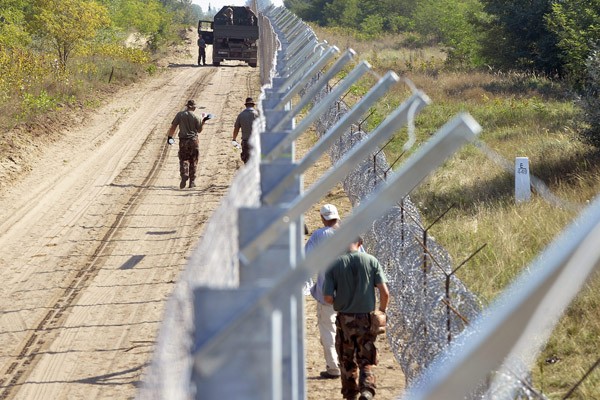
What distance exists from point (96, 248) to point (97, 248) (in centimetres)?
2

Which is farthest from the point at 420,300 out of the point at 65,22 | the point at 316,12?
the point at 316,12

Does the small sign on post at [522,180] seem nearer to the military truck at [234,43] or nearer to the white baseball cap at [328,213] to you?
the white baseball cap at [328,213]

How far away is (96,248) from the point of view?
13.1 meters

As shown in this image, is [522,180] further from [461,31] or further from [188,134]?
[461,31]

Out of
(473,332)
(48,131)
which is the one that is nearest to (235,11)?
(48,131)

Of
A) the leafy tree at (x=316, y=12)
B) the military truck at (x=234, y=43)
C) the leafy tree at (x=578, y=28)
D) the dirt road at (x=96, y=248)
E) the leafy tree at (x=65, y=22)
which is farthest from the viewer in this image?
the leafy tree at (x=316, y=12)

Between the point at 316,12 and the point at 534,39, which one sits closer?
the point at 534,39

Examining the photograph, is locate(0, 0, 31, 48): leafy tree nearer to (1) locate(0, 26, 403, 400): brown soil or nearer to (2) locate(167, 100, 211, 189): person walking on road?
(1) locate(0, 26, 403, 400): brown soil

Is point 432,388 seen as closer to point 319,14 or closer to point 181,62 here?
point 181,62

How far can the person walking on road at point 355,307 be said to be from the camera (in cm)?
730

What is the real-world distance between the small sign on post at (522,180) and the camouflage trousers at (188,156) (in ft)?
18.1

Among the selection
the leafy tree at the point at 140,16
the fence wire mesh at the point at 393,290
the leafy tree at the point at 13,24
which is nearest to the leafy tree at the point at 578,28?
the fence wire mesh at the point at 393,290

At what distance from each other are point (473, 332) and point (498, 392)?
1.35 feet

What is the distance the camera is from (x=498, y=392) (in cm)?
523
